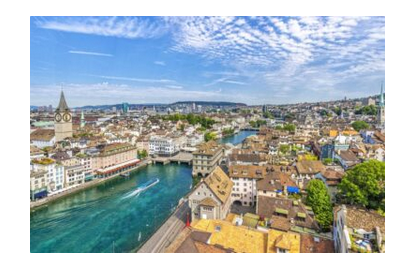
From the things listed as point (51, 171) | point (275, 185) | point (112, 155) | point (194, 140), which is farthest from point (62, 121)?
point (275, 185)

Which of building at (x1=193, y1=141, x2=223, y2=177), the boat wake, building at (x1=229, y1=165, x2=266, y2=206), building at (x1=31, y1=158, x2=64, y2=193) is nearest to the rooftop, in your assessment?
building at (x1=229, y1=165, x2=266, y2=206)

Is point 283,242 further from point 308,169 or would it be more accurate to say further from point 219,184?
point 308,169

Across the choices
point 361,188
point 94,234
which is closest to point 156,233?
point 94,234

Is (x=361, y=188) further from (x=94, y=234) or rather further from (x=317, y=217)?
(x=94, y=234)

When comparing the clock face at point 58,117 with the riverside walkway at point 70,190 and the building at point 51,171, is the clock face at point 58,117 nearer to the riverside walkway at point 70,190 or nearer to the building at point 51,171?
the riverside walkway at point 70,190

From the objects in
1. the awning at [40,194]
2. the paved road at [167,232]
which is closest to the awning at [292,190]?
the paved road at [167,232]

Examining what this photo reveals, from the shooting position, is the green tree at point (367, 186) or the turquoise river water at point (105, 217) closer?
the green tree at point (367, 186)
